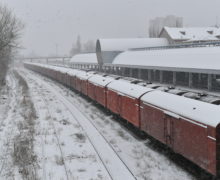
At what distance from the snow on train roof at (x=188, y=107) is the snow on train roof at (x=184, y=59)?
14033 millimetres

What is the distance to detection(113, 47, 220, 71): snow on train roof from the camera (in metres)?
28.0

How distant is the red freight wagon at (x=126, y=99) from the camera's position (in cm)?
1575

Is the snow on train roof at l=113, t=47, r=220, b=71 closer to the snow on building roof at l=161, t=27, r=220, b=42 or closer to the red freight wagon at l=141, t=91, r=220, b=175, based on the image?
the red freight wagon at l=141, t=91, r=220, b=175

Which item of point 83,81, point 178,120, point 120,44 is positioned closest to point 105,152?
point 178,120

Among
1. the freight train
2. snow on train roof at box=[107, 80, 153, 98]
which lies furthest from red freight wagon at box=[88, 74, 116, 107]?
the freight train

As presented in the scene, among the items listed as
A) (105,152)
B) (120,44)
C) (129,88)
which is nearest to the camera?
(105,152)

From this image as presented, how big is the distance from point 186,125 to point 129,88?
709 cm

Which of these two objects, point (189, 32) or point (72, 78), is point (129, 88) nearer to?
point (72, 78)

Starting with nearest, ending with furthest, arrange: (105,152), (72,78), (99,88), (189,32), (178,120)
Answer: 1. (178,120)
2. (105,152)
3. (99,88)
4. (72,78)
5. (189,32)

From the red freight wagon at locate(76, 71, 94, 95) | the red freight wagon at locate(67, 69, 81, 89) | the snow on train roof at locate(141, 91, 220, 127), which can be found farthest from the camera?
the red freight wagon at locate(67, 69, 81, 89)

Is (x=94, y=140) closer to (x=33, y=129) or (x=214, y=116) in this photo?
(x=33, y=129)

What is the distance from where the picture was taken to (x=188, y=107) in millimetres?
10945

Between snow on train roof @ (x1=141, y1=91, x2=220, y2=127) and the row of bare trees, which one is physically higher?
the row of bare trees

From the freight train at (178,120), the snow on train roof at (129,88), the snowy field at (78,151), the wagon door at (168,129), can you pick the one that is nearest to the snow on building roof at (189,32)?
the snow on train roof at (129,88)
